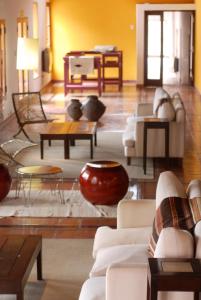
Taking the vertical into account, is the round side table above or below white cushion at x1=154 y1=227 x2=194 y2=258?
below

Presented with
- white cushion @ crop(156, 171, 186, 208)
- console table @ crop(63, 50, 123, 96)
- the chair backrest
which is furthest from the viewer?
console table @ crop(63, 50, 123, 96)

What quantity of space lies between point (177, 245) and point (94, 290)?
596 millimetres

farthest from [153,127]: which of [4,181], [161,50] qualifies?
[161,50]

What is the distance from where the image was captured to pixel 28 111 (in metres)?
11.5

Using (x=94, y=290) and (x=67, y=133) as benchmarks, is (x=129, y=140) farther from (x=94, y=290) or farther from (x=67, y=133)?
(x=94, y=290)

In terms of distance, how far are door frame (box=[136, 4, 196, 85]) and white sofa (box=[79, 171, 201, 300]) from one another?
48.9ft

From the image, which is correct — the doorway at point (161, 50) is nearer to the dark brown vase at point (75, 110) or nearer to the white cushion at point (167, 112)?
the dark brown vase at point (75, 110)

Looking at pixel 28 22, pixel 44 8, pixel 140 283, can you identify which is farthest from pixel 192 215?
pixel 44 8

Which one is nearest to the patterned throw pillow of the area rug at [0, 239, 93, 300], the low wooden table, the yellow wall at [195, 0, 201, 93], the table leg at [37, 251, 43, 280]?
the low wooden table

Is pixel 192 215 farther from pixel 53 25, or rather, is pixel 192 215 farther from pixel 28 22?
pixel 53 25

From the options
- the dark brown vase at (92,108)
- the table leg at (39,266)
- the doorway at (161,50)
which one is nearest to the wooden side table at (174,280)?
the table leg at (39,266)

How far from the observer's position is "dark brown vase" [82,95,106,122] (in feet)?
39.9

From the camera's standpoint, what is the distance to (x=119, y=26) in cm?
2023

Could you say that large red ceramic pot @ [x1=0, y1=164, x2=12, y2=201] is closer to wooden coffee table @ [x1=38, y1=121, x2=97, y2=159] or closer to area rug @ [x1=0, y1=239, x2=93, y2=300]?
area rug @ [x1=0, y1=239, x2=93, y2=300]
